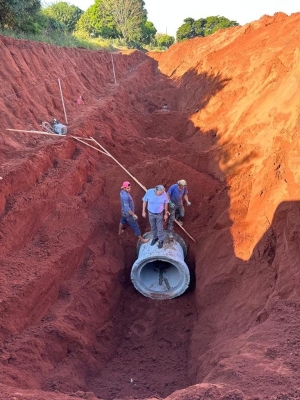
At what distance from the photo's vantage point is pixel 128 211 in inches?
330

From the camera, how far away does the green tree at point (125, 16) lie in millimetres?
55688

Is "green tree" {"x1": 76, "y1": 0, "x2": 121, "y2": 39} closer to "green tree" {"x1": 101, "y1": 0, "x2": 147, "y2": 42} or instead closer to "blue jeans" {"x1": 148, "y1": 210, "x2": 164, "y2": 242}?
"green tree" {"x1": 101, "y1": 0, "x2": 147, "y2": 42}

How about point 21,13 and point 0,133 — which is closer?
point 0,133

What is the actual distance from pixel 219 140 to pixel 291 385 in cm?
892

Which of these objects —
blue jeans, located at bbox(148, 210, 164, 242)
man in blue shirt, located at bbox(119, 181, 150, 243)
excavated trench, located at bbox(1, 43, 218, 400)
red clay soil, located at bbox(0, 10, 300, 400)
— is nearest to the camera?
red clay soil, located at bbox(0, 10, 300, 400)

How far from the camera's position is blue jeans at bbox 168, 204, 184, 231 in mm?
8508

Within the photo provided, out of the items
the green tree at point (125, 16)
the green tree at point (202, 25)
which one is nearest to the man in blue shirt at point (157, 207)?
the green tree at point (202, 25)

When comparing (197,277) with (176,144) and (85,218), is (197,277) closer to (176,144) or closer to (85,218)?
(85,218)

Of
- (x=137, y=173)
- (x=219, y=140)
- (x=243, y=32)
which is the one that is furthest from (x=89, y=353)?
(x=243, y=32)

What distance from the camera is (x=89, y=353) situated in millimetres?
6316

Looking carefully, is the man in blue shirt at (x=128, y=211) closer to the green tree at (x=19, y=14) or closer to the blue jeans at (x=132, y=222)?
the blue jeans at (x=132, y=222)

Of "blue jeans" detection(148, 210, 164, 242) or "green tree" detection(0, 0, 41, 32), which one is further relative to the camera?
"green tree" detection(0, 0, 41, 32)

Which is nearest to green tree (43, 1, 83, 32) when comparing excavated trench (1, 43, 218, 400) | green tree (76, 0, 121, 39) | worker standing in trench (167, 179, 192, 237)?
green tree (76, 0, 121, 39)

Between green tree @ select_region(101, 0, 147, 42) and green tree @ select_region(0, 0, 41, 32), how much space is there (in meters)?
37.4
